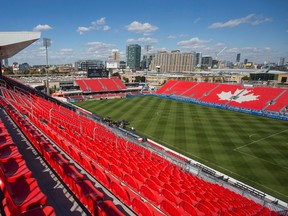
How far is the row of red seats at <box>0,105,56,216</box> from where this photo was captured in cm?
359

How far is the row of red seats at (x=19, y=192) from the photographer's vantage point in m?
3.59

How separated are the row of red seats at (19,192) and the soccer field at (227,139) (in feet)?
52.1

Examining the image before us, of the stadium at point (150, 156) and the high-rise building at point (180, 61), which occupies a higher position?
the high-rise building at point (180, 61)

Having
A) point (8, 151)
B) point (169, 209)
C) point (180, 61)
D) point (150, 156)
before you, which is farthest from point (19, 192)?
point (180, 61)

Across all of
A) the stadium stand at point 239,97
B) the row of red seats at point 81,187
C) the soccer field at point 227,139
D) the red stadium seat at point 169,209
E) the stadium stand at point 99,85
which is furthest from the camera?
the stadium stand at point 99,85

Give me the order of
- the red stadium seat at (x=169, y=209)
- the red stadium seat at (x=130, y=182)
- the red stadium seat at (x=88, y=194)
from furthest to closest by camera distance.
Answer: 1. the red stadium seat at (x=130, y=182)
2. the red stadium seat at (x=169, y=209)
3. the red stadium seat at (x=88, y=194)

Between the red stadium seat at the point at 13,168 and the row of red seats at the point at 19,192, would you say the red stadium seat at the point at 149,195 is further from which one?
the red stadium seat at the point at 13,168

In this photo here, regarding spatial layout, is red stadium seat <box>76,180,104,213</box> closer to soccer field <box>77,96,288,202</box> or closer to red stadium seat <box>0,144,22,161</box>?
red stadium seat <box>0,144,22,161</box>

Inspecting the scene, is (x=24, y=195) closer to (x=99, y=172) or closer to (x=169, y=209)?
(x=99, y=172)

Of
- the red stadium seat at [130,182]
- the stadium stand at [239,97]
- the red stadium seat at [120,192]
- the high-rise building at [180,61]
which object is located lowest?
the stadium stand at [239,97]

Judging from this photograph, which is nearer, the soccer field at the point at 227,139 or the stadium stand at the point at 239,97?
the soccer field at the point at 227,139

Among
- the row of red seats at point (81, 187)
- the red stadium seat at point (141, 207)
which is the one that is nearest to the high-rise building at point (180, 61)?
the row of red seats at point (81, 187)

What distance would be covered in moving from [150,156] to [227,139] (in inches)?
535

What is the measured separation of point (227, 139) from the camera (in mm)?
24469
